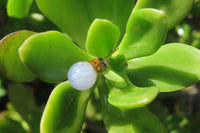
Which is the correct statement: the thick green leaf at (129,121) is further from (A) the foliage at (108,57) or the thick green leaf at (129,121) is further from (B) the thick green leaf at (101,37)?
(B) the thick green leaf at (101,37)

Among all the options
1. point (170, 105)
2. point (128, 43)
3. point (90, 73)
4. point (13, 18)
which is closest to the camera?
point (90, 73)

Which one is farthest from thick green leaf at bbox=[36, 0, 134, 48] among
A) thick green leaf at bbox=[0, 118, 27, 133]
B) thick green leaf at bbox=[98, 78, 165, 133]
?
thick green leaf at bbox=[0, 118, 27, 133]

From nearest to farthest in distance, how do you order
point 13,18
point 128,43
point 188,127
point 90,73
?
1. point 90,73
2. point 128,43
3. point 13,18
4. point 188,127

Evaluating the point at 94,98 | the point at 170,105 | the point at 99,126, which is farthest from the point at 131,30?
the point at 170,105

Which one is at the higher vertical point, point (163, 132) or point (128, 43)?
point (128, 43)

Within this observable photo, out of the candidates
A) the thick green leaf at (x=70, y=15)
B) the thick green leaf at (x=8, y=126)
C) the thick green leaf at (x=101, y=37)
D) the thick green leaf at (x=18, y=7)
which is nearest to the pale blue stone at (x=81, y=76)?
the thick green leaf at (x=101, y=37)

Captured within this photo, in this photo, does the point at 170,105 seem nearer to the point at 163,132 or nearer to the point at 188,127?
the point at 188,127
